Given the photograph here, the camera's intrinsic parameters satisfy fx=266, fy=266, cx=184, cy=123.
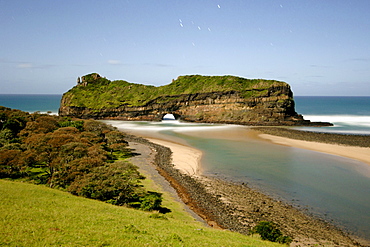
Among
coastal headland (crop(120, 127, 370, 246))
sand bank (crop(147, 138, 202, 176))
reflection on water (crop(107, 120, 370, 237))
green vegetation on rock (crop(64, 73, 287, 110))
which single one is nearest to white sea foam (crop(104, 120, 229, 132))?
green vegetation on rock (crop(64, 73, 287, 110))

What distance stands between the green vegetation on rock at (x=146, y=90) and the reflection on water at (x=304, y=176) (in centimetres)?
5934

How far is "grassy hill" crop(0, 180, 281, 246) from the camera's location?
1293 cm

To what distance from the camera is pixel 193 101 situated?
118m

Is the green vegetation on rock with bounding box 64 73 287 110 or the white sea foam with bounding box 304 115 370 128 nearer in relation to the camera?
the white sea foam with bounding box 304 115 370 128

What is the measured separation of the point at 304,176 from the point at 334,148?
941 inches

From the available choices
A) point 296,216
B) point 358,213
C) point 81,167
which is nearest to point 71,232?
point 81,167

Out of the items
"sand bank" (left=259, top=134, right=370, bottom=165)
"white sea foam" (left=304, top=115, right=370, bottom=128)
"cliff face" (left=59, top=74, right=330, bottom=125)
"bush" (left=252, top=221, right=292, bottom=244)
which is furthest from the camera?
"cliff face" (left=59, top=74, right=330, bottom=125)

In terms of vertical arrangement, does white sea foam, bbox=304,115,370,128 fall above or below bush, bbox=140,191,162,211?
above

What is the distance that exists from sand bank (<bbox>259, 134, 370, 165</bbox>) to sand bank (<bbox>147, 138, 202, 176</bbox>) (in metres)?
22.7

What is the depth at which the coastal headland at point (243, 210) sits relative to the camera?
2028cm

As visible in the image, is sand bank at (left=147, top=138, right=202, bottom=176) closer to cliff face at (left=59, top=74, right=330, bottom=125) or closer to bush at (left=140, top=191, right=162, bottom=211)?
bush at (left=140, top=191, right=162, bottom=211)

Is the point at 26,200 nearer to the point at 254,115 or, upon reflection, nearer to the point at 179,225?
the point at 179,225

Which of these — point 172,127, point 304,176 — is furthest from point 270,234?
point 172,127

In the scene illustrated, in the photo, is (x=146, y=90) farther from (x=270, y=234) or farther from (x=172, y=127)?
(x=270, y=234)
